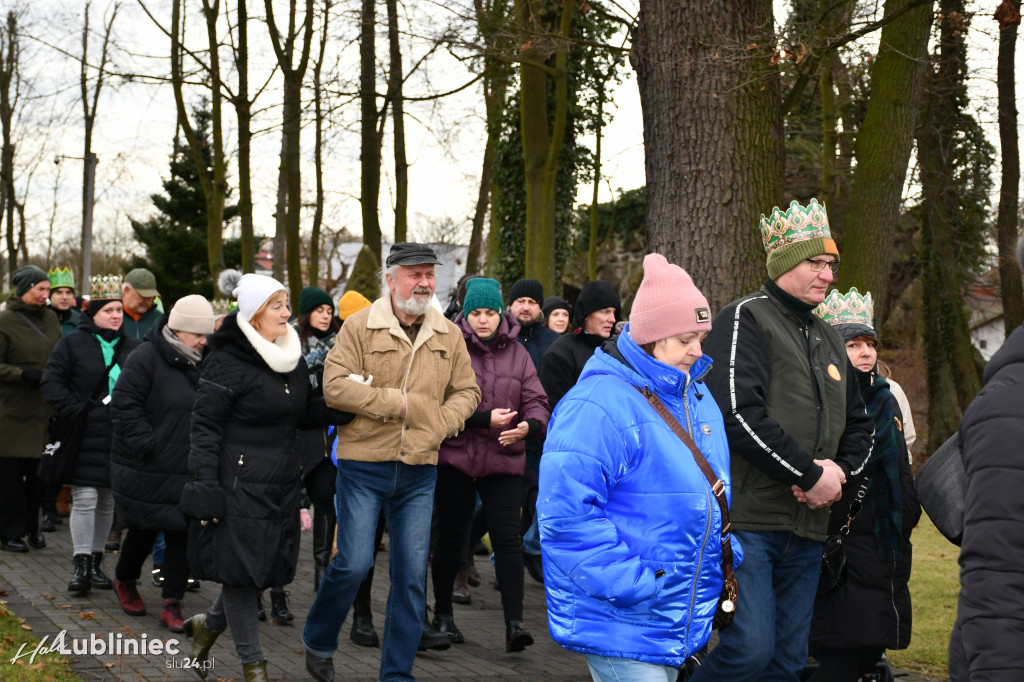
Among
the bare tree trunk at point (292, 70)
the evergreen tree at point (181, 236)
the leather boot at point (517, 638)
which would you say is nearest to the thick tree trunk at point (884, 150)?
the leather boot at point (517, 638)

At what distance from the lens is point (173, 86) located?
2620 cm

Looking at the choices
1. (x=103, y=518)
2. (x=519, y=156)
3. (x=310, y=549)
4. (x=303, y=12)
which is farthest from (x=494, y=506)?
(x=303, y=12)

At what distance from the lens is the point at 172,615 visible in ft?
22.7

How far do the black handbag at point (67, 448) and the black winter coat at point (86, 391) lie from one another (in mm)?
10

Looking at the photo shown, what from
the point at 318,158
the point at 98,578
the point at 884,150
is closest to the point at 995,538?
the point at 98,578

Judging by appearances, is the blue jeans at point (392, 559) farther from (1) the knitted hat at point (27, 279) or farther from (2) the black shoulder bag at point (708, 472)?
(1) the knitted hat at point (27, 279)

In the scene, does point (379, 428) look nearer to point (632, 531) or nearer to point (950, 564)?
point (632, 531)

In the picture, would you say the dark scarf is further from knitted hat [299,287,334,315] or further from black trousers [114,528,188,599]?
knitted hat [299,287,334,315]

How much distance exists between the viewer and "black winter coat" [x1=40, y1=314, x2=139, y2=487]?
26.3 ft

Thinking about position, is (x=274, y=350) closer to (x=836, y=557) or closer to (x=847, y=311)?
(x=836, y=557)

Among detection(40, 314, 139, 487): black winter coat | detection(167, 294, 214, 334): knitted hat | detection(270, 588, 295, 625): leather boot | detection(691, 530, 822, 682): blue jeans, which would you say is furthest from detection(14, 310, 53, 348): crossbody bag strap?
detection(691, 530, 822, 682): blue jeans

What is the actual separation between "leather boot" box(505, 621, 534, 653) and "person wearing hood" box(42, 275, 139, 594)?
3.08 meters

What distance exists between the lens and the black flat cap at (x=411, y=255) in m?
5.85

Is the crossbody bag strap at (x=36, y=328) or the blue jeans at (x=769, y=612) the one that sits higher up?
the crossbody bag strap at (x=36, y=328)
